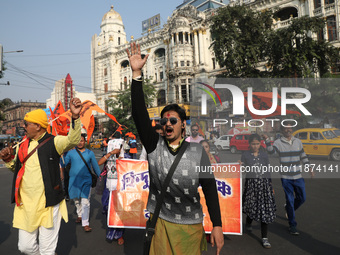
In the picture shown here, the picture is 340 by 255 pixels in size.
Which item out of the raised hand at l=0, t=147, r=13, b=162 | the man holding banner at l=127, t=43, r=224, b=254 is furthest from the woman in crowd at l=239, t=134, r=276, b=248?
the raised hand at l=0, t=147, r=13, b=162

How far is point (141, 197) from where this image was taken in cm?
452

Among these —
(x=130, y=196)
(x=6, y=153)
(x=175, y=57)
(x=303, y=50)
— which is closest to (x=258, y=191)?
(x=130, y=196)

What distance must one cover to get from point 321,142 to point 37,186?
13327mm

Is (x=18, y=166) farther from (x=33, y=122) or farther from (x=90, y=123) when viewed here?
(x=90, y=123)

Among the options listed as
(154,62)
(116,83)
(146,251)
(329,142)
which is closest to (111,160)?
(146,251)

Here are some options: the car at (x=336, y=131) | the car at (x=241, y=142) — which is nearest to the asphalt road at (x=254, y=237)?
the car at (x=241, y=142)

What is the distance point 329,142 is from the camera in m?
12.5

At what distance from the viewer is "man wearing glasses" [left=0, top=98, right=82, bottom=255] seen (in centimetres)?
293

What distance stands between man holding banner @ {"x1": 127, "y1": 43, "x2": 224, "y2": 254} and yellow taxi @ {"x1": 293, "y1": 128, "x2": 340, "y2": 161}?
11306mm

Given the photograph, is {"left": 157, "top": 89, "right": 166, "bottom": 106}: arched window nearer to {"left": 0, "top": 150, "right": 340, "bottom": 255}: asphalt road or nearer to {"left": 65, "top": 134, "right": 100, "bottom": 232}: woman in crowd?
{"left": 0, "top": 150, "right": 340, "bottom": 255}: asphalt road

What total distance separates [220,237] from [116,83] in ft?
154

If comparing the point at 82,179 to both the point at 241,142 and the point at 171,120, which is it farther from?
the point at 241,142

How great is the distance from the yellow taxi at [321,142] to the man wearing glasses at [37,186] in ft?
37.6

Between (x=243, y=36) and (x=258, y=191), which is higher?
(x=243, y=36)
